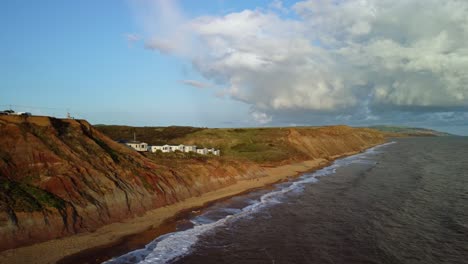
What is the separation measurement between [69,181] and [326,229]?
22.4 metres

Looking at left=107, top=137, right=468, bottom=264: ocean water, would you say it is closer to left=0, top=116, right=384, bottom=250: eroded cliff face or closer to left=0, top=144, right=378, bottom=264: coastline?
left=0, top=144, right=378, bottom=264: coastline

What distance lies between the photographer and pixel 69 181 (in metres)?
28.7

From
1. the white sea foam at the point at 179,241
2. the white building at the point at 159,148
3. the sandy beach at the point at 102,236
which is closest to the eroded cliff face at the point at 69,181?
the sandy beach at the point at 102,236

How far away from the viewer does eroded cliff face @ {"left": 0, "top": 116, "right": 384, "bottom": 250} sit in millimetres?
24078

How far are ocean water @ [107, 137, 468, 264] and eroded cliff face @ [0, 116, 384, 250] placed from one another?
5.86m

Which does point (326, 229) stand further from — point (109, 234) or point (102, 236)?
point (102, 236)

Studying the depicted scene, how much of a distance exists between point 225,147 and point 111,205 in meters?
62.3

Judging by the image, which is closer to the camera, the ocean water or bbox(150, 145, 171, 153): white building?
the ocean water

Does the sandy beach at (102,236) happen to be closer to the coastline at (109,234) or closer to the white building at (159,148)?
the coastline at (109,234)

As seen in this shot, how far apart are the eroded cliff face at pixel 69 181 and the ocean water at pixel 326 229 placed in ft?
19.2

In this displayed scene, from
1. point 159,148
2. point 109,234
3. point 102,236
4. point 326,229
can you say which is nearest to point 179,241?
point 109,234

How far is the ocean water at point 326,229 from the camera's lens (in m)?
22.6

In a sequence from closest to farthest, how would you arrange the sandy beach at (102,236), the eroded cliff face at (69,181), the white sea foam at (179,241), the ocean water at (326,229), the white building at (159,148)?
the sandy beach at (102,236) → the white sea foam at (179,241) → the ocean water at (326,229) → the eroded cliff face at (69,181) → the white building at (159,148)

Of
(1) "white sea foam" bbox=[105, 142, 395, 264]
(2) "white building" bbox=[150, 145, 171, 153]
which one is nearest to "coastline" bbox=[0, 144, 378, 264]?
(1) "white sea foam" bbox=[105, 142, 395, 264]
